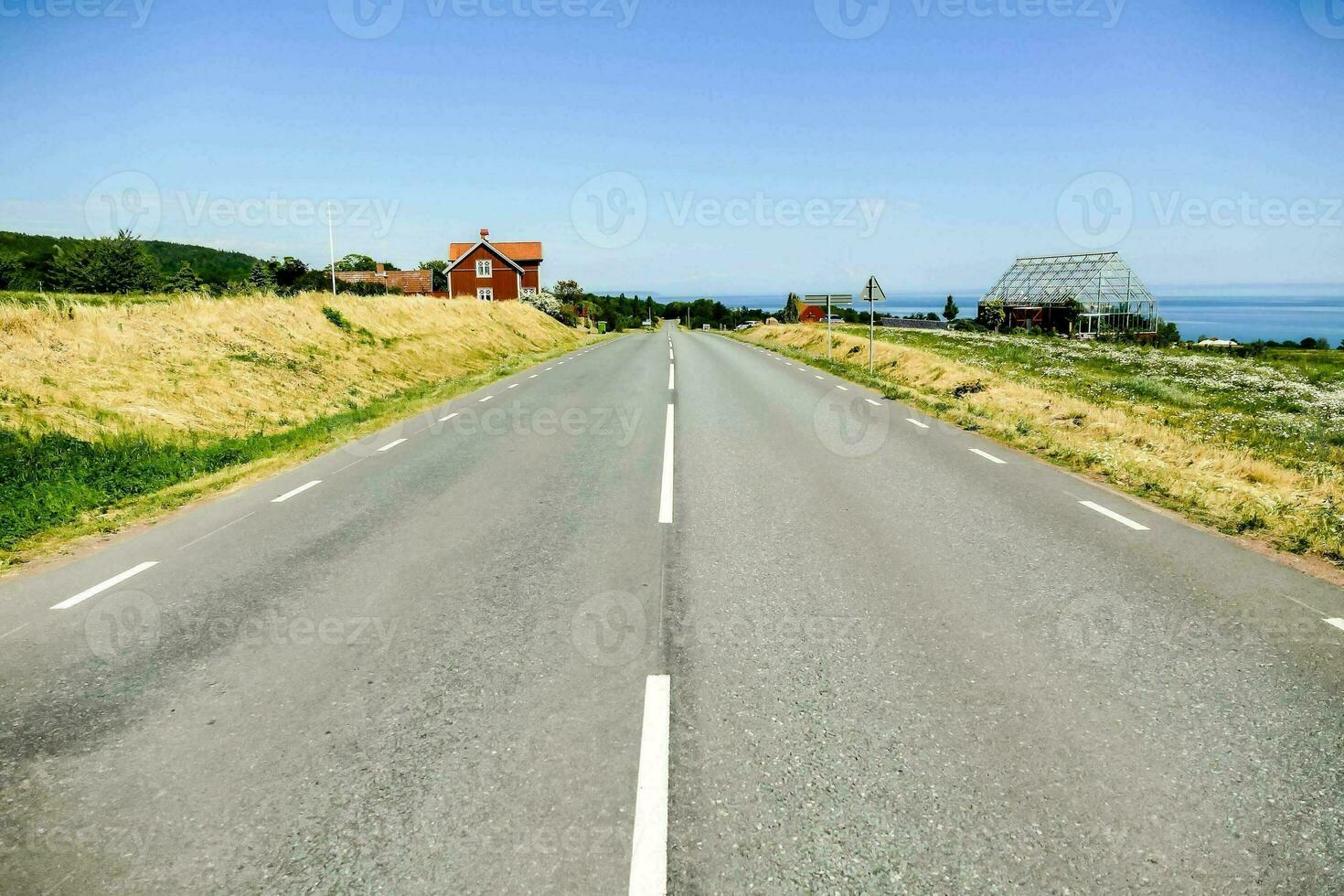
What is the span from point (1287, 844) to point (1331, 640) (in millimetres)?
2539

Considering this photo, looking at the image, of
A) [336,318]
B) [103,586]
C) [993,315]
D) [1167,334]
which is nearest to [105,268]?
[336,318]

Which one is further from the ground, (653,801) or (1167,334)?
(1167,334)

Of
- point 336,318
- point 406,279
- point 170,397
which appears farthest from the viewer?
point 406,279

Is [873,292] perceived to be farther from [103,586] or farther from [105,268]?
[105,268]

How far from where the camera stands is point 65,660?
4555 millimetres

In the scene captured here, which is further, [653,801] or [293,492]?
[293,492]

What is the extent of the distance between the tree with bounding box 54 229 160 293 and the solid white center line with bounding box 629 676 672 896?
157 ft

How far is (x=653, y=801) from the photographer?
3.10 m

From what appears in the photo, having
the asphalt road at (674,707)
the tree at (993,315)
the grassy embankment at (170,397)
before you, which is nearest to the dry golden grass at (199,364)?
the grassy embankment at (170,397)

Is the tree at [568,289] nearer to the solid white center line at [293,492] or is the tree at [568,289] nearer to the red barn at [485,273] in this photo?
the red barn at [485,273]

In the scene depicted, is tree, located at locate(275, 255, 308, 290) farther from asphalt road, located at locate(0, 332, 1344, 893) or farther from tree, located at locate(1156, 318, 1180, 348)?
tree, located at locate(1156, 318, 1180, 348)

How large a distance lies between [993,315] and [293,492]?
203 ft

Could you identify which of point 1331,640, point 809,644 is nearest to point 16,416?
point 809,644

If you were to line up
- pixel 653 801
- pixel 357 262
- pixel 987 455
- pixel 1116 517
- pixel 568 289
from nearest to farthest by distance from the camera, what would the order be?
1. pixel 653 801
2. pixel 1116 517
3. pixel 987 455
4. pixel 568 289
5. pixel 357 262
